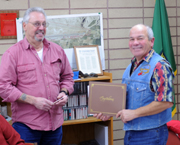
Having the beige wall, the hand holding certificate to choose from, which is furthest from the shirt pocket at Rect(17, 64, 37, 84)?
the beige wall

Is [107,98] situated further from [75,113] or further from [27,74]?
[75,113]

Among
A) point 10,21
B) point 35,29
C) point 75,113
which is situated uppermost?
point 10,21

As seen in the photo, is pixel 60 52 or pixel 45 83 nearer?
pixel 45 83

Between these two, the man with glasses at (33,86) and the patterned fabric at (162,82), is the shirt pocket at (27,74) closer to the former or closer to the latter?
the man with glasses at (33,86)

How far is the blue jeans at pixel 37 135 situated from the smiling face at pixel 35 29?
71 centimetres

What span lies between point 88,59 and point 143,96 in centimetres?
144

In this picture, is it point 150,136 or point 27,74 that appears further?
point 27,74

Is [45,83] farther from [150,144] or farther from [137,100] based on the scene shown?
[150,144]

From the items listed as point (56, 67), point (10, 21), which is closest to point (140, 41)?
point (56, 67)

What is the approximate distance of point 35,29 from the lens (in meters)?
1.94

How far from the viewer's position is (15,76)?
1.87 metres

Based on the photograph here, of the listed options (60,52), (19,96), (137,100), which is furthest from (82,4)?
(137,100)

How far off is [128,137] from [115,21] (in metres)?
1.82

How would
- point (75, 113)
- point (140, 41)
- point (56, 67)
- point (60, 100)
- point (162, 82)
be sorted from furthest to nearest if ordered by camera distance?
1. point (75, 113)
2. point (56, 67)
3. point (60, 100)
4. point (140, 41)
5. point (162, 82)
